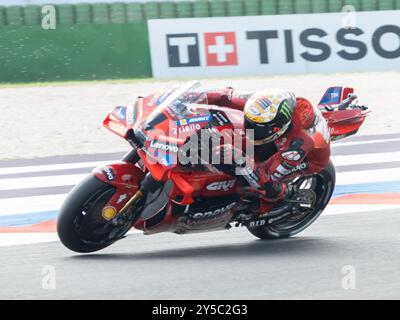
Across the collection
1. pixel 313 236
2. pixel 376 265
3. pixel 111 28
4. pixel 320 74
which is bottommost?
pixel 320 74

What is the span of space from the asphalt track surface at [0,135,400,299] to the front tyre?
134 mm

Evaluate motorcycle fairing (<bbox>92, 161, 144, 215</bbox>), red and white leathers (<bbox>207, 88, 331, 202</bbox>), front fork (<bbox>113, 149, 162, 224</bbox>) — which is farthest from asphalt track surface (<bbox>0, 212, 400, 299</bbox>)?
red and white leathers (<bbox>207, 88, 331, 202</bbox>)

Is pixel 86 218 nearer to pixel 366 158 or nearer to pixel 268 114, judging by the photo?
pixel 268 114

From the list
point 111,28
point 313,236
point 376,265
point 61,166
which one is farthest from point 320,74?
point 376,265

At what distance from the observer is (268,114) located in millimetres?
6395

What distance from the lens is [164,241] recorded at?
7184 millimetres

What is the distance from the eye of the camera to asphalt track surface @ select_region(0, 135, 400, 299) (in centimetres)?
549

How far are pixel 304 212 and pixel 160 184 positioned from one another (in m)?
1.42

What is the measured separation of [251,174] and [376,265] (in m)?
1.07

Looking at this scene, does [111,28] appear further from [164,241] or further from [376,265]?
[376,265]

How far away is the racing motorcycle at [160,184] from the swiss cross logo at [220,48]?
11.8m

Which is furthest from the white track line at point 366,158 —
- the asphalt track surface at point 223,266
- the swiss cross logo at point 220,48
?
the swiss cross logo at point 220,48

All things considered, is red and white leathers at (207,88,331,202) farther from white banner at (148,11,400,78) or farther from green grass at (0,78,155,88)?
white banner at (148,11,400,78)

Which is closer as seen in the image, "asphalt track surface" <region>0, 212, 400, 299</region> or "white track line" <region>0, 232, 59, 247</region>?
"asphalt track surface" <region>0, 212, 400, 299</region>
